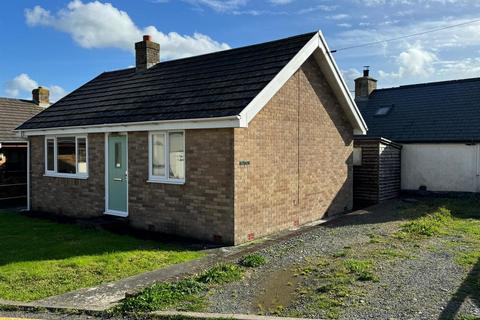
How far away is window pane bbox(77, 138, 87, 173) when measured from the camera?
13690 mm

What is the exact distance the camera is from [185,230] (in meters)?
10.8

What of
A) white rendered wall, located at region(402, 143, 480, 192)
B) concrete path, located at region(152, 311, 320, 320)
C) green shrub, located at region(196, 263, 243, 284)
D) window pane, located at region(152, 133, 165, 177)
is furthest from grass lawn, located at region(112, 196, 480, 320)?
white rendered wall, located at region(402, 143, 480, 192)

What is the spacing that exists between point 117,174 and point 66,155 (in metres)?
2.88

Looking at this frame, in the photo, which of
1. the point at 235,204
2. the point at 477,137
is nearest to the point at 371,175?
the point at 477,137

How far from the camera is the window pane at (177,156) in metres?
11.0

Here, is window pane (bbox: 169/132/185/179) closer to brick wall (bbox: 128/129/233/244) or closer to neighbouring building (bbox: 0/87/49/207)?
brick wall (bbox: 128/129/233/244)

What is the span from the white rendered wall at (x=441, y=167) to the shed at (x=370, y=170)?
2347mm

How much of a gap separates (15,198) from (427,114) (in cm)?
1919

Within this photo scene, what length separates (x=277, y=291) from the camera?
22.3 feet

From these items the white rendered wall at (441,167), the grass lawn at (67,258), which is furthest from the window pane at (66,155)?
the white rendered wall at (441,167)

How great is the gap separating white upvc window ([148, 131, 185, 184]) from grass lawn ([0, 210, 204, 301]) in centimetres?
176

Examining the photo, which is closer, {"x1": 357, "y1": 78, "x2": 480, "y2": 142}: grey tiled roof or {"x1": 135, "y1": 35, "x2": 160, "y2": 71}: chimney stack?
{"x1": 135, "y1": 35, "x2": 160, "y2": 71}: chimney stack

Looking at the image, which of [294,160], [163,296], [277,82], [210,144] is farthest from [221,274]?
[294,160]

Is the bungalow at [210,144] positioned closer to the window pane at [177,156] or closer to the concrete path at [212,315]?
the window pane at [177,156]
